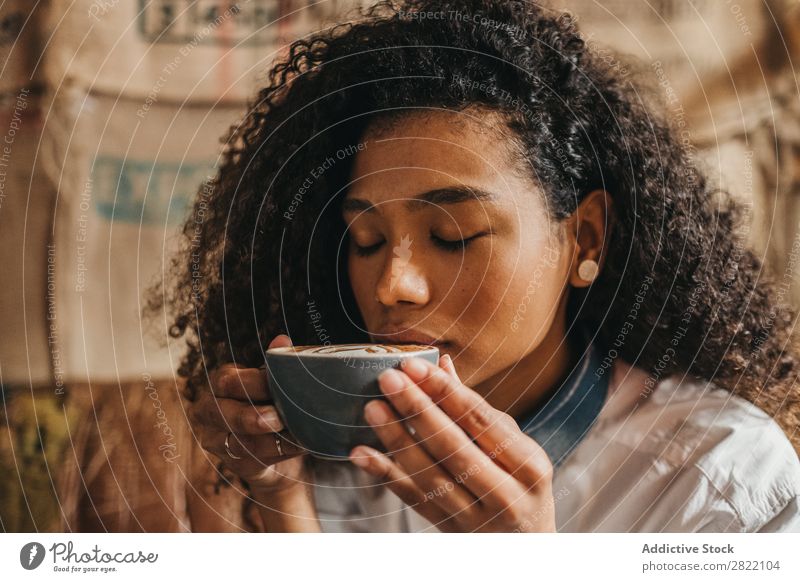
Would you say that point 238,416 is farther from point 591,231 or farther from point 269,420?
point 591,231

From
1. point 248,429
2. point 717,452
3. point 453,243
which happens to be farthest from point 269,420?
point 717,452

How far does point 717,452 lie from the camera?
35 centimetres

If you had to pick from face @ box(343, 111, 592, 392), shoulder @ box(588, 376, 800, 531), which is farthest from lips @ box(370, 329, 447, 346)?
shoulder @ box(588, 376, 800, 531)

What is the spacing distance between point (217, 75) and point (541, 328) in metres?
0.21

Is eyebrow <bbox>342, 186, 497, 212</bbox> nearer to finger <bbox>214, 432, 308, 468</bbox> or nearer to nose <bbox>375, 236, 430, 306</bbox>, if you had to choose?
nose <bbox>375, 236, 430, 306</bbox>

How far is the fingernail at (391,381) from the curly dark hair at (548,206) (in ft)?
0.32

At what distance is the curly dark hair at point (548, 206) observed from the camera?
340 millimetres

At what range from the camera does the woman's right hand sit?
34cm

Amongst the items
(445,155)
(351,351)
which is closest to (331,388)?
(351,351)

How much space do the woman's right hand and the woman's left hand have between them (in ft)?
0.17

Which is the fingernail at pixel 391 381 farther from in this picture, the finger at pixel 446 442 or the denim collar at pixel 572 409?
the denim collar at pixel 572 409

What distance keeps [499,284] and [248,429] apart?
0.14 m

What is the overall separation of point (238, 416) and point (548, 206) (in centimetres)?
→ 18

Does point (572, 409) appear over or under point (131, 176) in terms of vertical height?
under
